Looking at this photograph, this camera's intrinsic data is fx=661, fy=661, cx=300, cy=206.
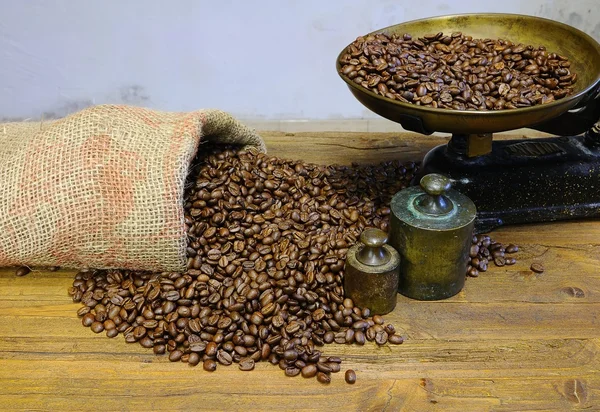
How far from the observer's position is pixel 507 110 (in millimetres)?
1851

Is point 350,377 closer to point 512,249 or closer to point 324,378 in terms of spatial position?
point 324,378

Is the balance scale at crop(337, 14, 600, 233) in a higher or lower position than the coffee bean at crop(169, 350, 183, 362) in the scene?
higher

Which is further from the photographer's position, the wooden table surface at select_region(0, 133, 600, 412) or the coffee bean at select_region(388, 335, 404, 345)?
the coffee bean at select_region(388, 335, 404, 345)

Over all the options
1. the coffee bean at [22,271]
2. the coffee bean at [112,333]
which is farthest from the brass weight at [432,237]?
the coffee bean at [22,271]

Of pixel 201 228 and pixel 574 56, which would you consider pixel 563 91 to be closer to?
pixel 574 56

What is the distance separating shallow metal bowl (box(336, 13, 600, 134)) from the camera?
1888 mm

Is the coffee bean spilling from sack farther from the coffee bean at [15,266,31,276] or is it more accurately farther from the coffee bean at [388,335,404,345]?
the coffee bean at [15,266,31,276]

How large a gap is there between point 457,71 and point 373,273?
0.72m

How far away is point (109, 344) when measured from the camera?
72.4 inches

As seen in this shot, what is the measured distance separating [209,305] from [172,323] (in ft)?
0.38

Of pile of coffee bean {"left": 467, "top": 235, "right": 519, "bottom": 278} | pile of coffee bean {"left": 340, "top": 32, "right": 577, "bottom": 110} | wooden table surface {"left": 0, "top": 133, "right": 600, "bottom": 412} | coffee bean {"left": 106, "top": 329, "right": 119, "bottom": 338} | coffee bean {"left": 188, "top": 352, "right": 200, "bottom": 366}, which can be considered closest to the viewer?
wooden table surface {"left": 0, "top": 133, "right": 600, "bottom": 412}

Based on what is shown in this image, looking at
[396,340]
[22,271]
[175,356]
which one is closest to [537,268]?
[396,340]

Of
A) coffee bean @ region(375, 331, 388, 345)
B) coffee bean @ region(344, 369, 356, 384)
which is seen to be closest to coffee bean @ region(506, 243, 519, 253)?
coffee bean @ region(375, 331, 388, 345)

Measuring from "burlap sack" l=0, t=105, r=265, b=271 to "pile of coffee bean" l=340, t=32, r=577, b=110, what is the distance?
622 millimetres
